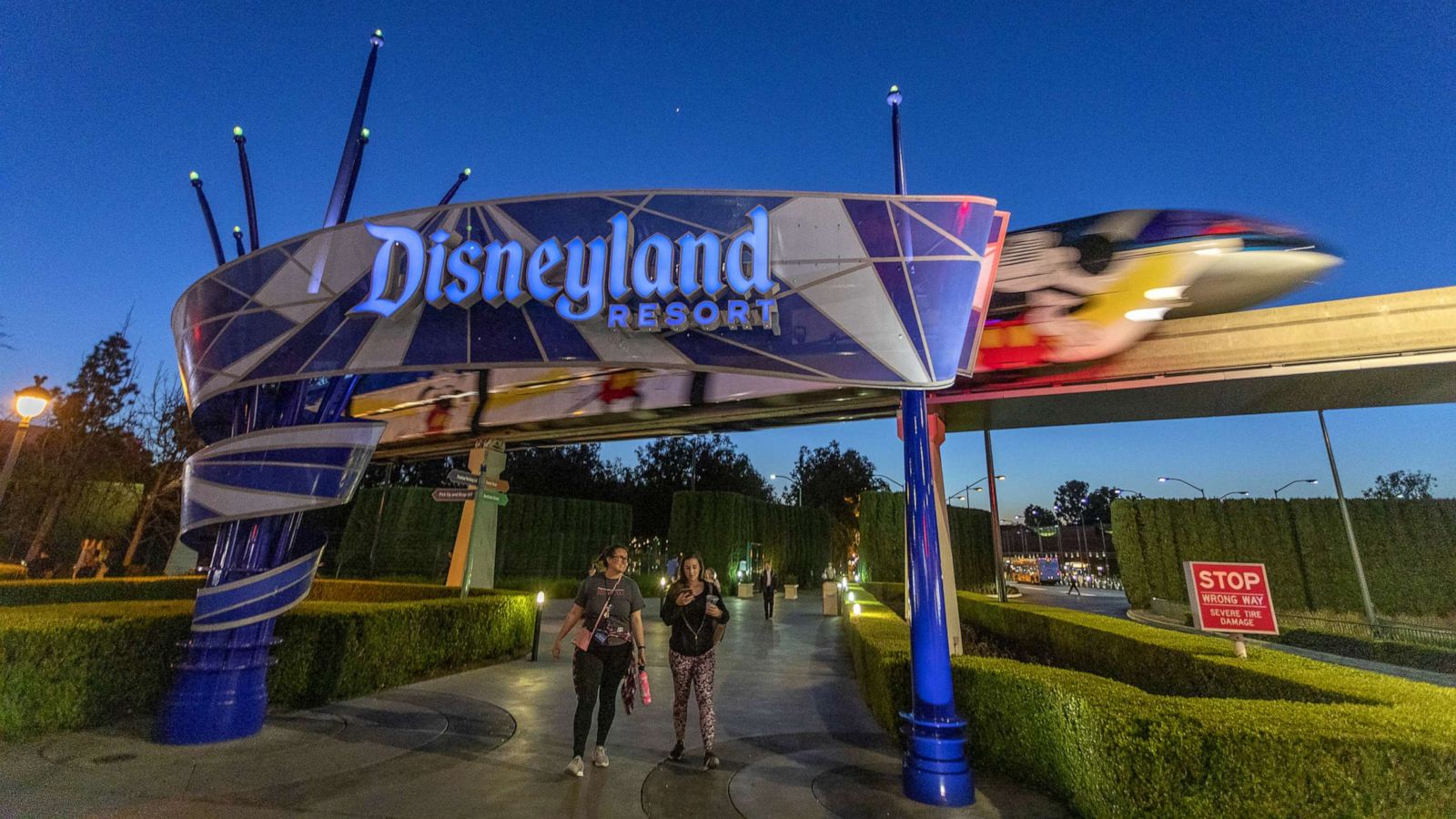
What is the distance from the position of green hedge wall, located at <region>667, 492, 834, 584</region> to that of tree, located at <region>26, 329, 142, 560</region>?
2323 centimetres

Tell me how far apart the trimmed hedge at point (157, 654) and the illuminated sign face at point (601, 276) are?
4.24 meters

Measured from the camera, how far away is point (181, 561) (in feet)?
69.5

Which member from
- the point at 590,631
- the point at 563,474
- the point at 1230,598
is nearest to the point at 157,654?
the point at 590,631

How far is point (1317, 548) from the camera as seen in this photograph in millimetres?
21312

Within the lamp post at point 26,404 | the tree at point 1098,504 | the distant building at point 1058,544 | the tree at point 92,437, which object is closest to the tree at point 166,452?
the tree at point 92,437

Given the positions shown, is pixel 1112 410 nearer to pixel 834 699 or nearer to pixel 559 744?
pixel 834 699

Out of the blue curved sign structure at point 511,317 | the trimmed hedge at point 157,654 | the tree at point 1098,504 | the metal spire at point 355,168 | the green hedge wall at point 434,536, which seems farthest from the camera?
the tree at point 1098,504

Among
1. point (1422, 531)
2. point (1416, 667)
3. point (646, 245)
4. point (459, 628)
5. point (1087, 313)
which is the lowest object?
point (1416, 667)

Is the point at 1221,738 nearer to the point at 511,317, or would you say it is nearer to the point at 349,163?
the point at 511,317

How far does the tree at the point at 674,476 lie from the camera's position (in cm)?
4319

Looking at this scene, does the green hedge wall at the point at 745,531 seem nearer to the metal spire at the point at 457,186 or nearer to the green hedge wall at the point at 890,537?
the green hedge wall at the point at 890,537

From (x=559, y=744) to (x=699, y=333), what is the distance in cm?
433

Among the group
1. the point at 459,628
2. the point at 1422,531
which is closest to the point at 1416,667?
the point at 1422,531

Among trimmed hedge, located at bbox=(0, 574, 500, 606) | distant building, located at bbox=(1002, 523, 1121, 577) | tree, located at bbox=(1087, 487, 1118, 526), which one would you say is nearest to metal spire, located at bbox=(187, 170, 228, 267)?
trimmed hedge, located at bbox=(0, 574, 500, 606)
